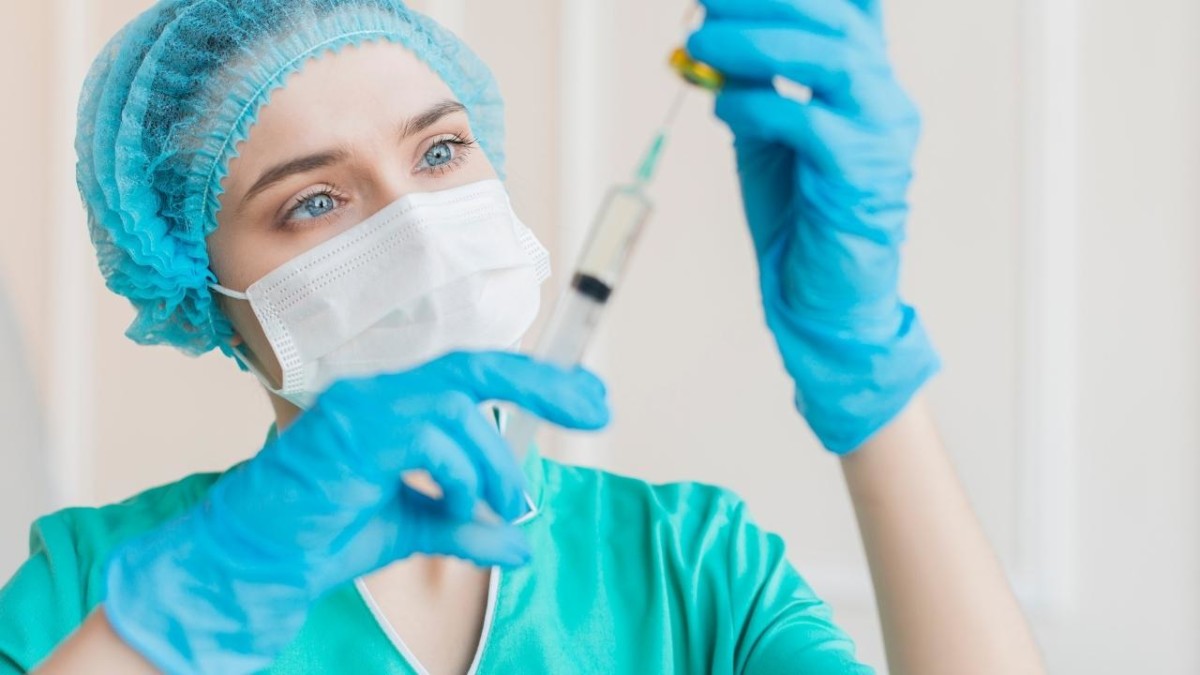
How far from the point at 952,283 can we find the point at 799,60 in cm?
99

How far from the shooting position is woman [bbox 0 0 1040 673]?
863mm

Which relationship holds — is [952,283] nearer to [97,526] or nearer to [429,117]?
Result: [429,117]

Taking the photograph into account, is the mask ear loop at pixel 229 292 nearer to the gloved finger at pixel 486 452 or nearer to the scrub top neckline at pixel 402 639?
the scrub top neckline at pixel 402 639

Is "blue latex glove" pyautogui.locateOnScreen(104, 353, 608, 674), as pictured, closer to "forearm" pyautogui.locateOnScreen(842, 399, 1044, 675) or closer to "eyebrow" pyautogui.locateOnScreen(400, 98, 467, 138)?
"forearm" pyautogui.locateOnScreen(842, 399, 1044, 675)

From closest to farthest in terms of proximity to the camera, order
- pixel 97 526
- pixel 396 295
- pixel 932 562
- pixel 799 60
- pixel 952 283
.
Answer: pixel 799 60
pixel 932 562
pixel 396 295
pixel 97 526
pixel 952 283

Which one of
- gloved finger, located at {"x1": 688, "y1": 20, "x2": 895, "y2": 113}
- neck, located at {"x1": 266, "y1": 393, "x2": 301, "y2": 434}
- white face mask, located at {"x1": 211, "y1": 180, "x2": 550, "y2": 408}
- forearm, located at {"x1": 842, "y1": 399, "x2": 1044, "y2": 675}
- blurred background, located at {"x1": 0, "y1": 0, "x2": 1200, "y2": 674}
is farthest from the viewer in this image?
blurred background, located at {"x1": 0, "y1": 0, "x2": 1200, "y2": 674}

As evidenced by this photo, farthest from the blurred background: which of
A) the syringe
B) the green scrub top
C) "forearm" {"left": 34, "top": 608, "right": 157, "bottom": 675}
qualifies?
"forearm" {"left": 34, "top": 608, "right": 157, "bottom": 675}

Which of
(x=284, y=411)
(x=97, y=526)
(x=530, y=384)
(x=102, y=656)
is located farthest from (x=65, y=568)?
(x=530, y=384)

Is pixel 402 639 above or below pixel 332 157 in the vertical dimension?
below

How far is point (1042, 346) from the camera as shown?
5.59 ft

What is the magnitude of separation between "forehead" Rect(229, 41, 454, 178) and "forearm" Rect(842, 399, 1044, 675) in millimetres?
539

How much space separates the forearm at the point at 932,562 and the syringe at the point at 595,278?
0.25 metres

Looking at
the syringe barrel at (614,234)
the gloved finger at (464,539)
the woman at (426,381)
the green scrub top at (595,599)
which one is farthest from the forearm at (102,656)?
the syringe barrel at (614,234)

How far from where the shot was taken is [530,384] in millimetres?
840
